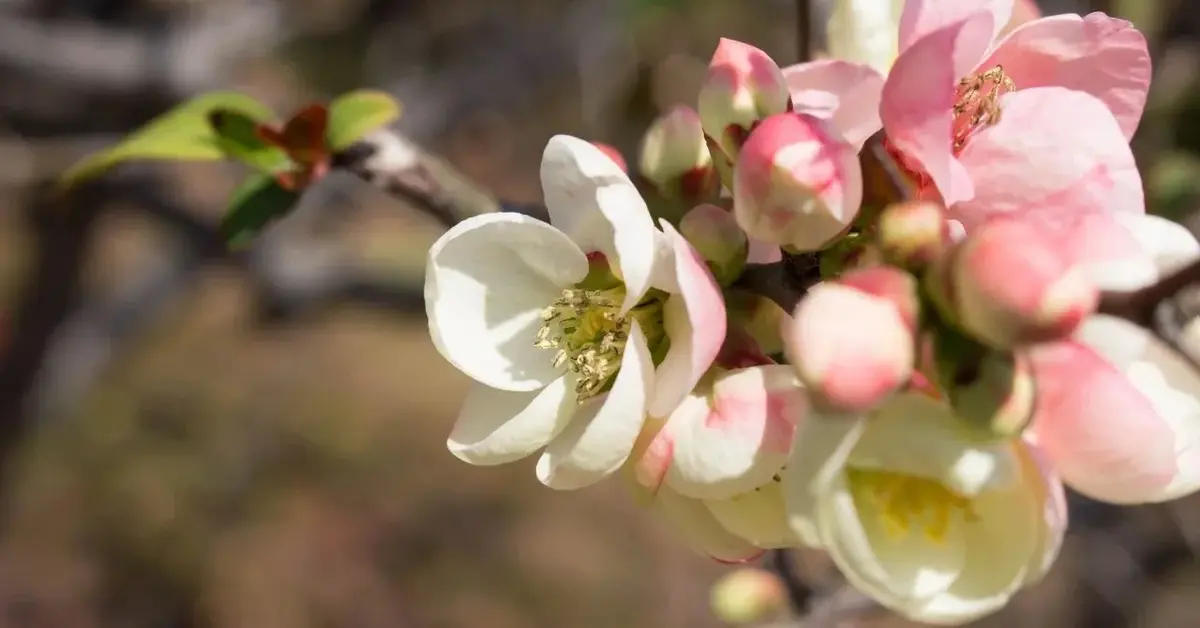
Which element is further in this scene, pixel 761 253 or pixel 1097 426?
pixel 761 253

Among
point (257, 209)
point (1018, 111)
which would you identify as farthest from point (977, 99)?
point (257, 209)

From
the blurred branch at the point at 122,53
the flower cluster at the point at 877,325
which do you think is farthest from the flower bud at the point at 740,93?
the blurred branch at the point at 122,53

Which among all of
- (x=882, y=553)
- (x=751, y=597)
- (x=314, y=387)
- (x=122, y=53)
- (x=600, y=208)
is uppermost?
(x=600, y=208)

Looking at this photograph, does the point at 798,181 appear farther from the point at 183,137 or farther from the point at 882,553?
the point at 183,137

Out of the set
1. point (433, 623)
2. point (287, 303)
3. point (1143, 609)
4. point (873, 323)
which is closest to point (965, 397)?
point (873, 323)

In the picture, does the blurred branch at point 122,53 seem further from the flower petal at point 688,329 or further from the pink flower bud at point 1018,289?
the pink flower bud at point 1018,289

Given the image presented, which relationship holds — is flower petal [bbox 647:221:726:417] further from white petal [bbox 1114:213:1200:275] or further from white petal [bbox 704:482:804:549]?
white petal [bbox 1114:213:1200:275]
